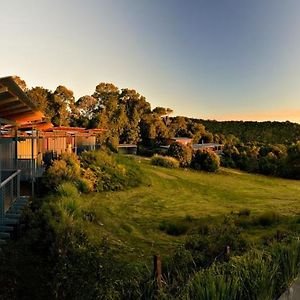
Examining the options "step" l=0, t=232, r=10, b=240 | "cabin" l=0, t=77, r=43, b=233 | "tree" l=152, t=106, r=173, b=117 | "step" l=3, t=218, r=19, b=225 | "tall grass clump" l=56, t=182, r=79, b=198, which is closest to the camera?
"cabin" l=0, t=77, r=43, b=233

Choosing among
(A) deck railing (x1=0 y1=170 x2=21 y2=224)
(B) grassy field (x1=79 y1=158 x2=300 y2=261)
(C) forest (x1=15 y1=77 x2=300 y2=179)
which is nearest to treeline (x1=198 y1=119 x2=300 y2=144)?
(C) forest (x1=15 y1=77 x2=300 y2=179)

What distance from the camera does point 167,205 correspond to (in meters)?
21.5

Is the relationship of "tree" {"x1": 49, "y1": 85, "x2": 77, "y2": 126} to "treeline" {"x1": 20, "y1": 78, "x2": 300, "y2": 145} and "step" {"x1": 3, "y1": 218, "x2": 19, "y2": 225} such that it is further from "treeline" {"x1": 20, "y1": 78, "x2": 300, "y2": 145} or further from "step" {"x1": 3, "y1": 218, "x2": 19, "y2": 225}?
"step" {"x1": 3, "y1": 218, "x2": 19, "y2": 225}

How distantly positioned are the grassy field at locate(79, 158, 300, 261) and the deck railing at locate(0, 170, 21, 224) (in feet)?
8.09

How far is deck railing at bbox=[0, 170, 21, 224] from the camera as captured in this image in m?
9.25

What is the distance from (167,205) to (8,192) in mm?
11945

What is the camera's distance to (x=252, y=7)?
22.9 meters

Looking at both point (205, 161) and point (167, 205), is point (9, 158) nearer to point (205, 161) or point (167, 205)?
point (167, 205)

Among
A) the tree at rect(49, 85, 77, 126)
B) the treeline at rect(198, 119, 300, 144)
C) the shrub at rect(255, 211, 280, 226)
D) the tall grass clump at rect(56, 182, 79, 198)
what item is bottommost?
the shrub at rect(255, 211, 280, 226)

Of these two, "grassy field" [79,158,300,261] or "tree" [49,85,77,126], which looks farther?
"tree" [49,85,77,126]

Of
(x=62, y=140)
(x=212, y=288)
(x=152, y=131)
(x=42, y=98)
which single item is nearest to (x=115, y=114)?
(x=152, y=131)

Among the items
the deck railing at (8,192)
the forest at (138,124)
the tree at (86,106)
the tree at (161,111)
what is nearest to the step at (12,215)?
the deck railing at (8,192)

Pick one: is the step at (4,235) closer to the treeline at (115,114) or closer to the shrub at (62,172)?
the shrub at (62,172)

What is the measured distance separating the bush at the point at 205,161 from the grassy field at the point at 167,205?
1.17 meters
